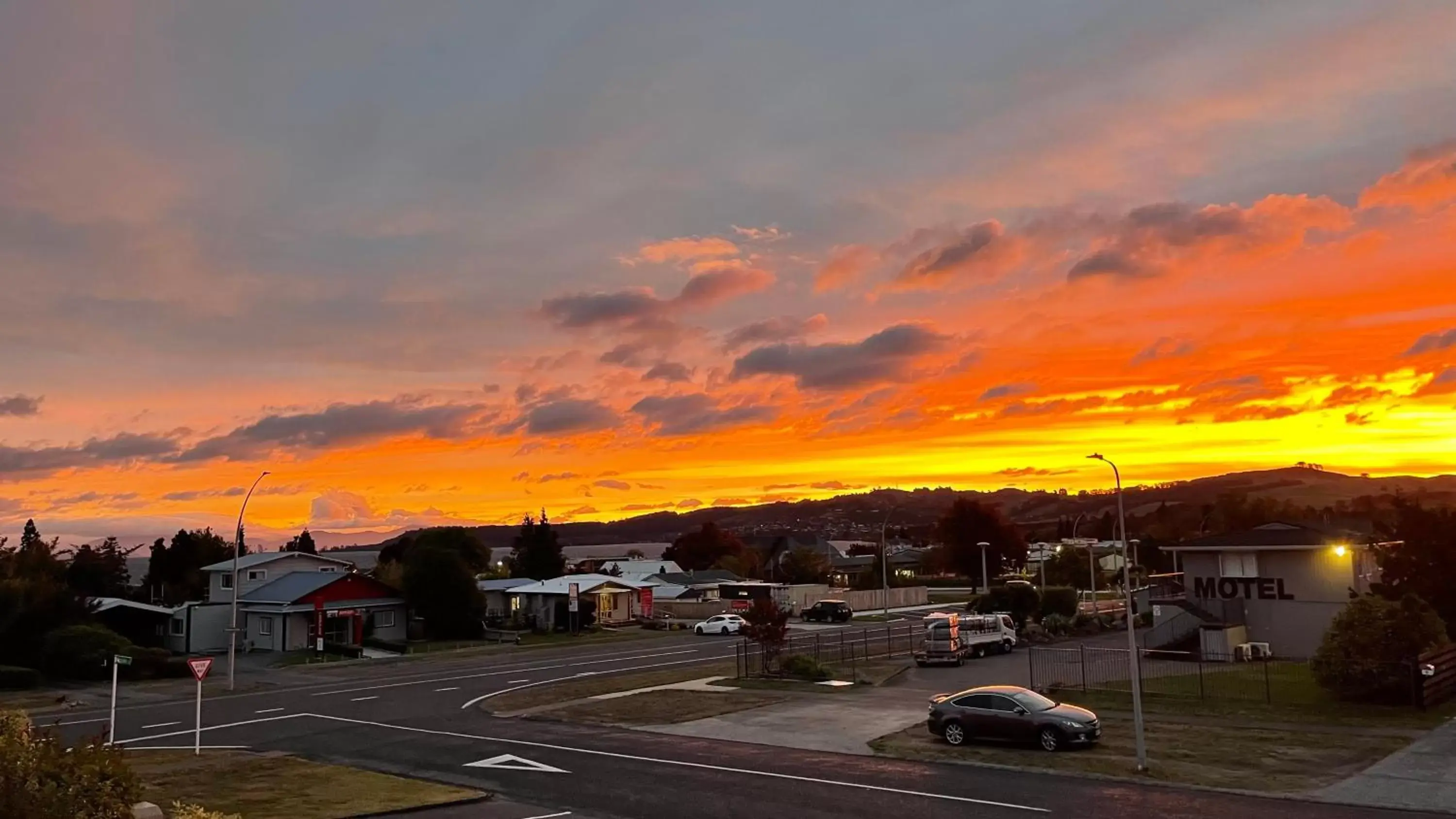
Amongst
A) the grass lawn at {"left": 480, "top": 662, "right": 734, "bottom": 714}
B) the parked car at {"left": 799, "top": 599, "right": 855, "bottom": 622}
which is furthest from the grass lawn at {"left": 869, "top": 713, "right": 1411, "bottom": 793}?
the parked car at {"left": 799, "top": 599, "right": 855, "bottom": 622}

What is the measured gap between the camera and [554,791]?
964 inches

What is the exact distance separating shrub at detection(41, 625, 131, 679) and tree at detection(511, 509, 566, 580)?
5982cm

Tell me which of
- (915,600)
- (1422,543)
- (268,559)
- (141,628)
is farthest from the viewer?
(915,600)

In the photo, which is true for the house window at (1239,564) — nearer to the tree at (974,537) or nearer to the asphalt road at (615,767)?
the asphalt road at (615,767)

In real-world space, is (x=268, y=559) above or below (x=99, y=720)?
above

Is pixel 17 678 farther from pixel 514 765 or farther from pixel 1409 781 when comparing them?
pixel 1409 781

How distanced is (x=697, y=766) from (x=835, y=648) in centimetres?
3281

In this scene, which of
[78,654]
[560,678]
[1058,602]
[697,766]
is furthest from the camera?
[1058,602]

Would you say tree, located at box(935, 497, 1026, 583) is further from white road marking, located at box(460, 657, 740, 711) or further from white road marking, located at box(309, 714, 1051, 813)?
white road marking, located at box(309, 714, 1051, 813)

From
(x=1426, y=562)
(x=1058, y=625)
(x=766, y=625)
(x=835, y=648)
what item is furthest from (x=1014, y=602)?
(x=1426, y=562)

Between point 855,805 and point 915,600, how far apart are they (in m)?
85.1

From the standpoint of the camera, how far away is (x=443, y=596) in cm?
7531

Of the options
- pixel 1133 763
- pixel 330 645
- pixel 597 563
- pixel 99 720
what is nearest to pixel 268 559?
pixel 330 645

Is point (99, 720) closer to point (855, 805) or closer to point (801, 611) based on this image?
point (855, 805)
